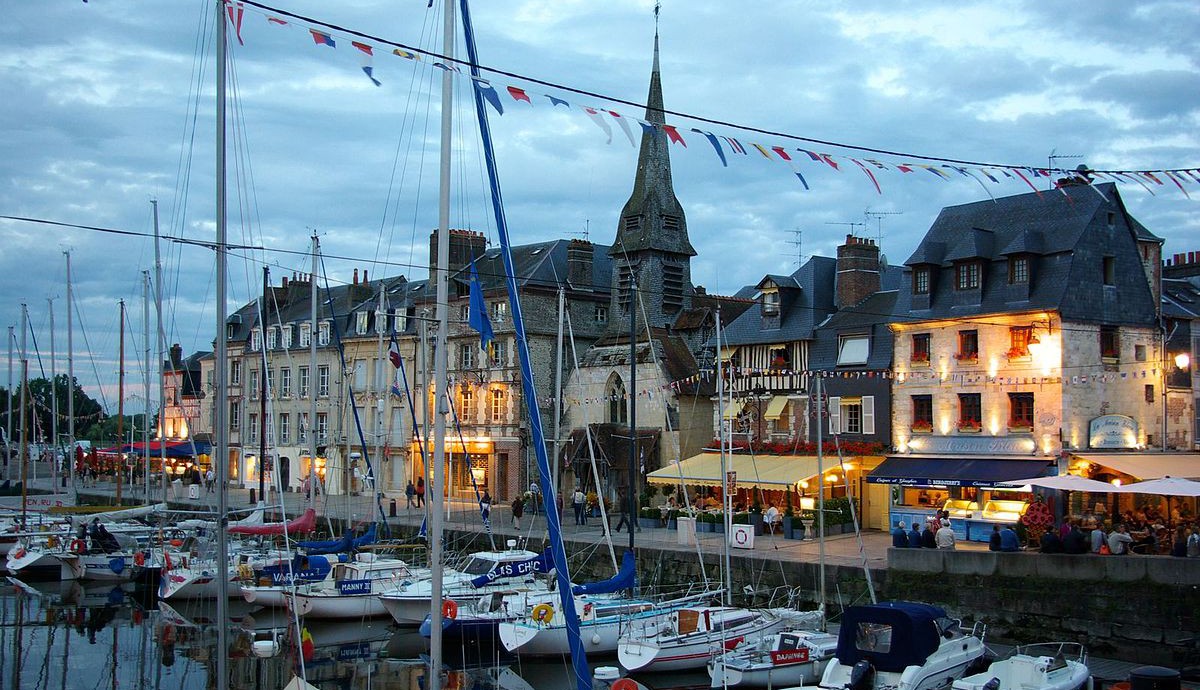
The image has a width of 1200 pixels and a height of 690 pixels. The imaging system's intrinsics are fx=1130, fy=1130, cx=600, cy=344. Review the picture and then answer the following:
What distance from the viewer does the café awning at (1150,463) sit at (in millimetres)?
27938

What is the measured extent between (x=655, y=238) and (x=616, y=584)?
2254 centimetres

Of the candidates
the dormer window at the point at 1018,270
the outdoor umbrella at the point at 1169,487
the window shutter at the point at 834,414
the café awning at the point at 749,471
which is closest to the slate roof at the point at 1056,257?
the dormer window at the point at 1018,270

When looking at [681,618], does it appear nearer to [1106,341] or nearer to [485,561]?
[485,561]

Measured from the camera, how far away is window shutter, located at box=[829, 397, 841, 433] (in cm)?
3600

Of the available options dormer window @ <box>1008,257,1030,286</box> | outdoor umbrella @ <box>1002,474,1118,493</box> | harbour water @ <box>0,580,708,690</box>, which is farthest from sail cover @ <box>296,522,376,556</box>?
dormer window @ <box>1008,257,1030,286</box>

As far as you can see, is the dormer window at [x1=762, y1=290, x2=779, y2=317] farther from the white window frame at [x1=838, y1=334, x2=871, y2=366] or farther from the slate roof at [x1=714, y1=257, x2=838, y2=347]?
the white window frame at [x1=838, y1=334, x2=871, y2=366]

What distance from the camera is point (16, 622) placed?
95.6 ft

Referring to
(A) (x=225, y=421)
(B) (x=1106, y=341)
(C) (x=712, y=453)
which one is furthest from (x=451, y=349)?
(A) (x=225, y=421)

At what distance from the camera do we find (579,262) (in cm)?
4744

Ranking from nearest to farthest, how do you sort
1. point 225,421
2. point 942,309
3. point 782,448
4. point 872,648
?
point 225,421 → point 872,648 → point 942,309 → point 782,448

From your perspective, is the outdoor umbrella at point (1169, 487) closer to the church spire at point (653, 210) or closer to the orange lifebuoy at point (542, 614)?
the orange lifebuoy at point (542, 614)

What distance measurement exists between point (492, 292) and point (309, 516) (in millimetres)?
16441

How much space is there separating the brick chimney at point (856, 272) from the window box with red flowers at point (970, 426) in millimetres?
7396

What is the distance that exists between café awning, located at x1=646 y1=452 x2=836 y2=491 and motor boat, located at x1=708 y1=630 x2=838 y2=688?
11.1m
